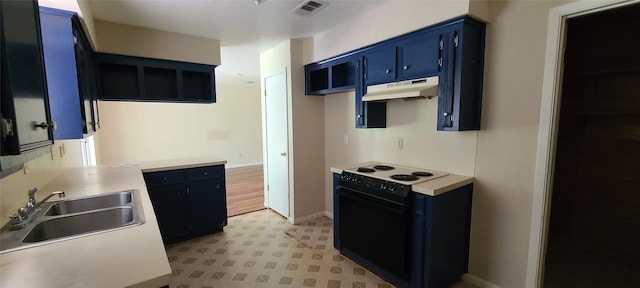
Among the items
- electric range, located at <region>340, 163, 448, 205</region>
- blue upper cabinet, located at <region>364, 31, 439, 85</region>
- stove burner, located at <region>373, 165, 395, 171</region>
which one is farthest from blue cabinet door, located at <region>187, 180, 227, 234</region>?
blue upper cabinet, located at <region>364, 31, 439, 85</region>

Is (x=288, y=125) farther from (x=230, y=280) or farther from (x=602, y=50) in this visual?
(x=602, y=50)

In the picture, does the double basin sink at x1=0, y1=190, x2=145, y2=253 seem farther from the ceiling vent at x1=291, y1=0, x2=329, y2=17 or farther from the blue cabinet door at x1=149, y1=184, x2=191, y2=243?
the ceiling vent at x1=291, y1=0, x2=329, y2=17

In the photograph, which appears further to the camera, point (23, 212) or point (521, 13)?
point (521, 13)

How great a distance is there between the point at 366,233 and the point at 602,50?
2.85m

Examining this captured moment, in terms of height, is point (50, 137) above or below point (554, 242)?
above

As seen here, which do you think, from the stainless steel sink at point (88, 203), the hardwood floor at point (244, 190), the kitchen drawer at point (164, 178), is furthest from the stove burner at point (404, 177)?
the hardwood floor at point (244, 190)

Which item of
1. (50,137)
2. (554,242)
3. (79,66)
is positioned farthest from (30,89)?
(554,242)

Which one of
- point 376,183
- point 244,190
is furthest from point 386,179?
point 244,190

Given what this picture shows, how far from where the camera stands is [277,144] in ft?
12.9

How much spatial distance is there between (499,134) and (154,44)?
3.59 meters

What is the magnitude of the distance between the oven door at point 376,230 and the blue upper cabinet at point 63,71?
2.15 m

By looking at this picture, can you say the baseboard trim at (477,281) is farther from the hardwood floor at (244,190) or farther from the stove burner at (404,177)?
the hardwood floor at (244,190)

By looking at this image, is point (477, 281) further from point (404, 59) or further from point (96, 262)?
point (96, 262)

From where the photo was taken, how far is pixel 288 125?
363cm
